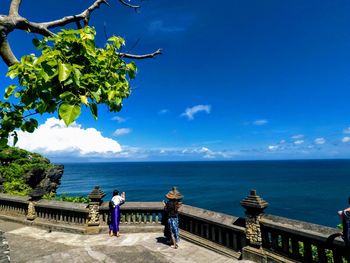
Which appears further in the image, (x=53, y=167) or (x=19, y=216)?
(x=53, y=167)

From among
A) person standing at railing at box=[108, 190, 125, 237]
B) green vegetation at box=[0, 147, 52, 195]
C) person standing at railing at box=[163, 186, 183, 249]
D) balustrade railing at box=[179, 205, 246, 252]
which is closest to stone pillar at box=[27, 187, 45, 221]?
person standing at railing at box=[108, 190, 125, 237]

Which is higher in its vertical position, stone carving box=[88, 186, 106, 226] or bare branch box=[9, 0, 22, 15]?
bare branch box=[9, 0, 22, 15]

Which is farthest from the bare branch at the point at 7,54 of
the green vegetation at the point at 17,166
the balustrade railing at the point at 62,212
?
the green vegetation at the point at 17,166

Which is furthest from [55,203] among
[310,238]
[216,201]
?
[216,201]

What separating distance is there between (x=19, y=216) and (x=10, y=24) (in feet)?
37.1

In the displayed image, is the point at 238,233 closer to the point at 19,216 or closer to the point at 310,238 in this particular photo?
the point at 310,238

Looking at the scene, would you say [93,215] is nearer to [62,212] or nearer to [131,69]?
[62,212]

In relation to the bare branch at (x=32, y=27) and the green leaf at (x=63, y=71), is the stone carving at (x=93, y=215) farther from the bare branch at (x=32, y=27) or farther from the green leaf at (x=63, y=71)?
the green leaf at (x=63, y=71)

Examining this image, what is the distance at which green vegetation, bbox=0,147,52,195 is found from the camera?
28.1 meters

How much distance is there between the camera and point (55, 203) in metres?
11.2

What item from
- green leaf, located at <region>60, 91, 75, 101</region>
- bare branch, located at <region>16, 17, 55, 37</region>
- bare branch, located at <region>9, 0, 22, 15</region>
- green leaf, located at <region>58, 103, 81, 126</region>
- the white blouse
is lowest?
the white blouse

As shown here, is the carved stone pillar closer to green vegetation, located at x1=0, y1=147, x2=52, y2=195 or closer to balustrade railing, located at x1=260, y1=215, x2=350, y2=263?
balustrade railing, located at x1=260, y1=215, x2=350, y2=263

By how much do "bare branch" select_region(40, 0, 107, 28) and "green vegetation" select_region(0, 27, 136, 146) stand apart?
49.6 inches

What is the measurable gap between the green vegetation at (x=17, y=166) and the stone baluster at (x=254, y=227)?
26.5 meters
